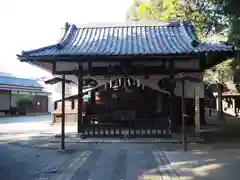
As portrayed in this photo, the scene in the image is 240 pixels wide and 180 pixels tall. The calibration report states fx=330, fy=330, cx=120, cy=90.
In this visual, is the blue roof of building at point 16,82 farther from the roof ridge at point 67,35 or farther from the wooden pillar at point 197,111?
the wooden pillar at point 197,111

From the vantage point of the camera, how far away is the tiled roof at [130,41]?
13719 millimetres

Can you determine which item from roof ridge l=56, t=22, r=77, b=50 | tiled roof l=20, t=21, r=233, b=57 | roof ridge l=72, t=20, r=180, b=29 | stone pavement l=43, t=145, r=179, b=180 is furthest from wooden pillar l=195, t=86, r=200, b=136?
roof ridge l=56, t=22, r=77, b=50

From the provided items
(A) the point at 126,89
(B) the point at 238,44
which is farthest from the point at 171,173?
(A) the point at 126,89

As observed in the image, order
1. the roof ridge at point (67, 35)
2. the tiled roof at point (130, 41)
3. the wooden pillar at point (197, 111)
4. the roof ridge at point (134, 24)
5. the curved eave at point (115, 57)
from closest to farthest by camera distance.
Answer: the curved eave at point (115, 57) → the wooden pillar at point (197, 111) → the tiled roof at point (130, 41) → the roof ridge at point (67, 35) → the roof ridge at point (134, 24)

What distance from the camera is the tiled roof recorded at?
1372cm

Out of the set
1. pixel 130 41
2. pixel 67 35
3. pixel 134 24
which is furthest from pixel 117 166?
pixel 134 24

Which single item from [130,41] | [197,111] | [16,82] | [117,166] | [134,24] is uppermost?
[134,24]

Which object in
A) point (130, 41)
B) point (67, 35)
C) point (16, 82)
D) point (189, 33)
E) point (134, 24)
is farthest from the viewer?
point (16, 82)

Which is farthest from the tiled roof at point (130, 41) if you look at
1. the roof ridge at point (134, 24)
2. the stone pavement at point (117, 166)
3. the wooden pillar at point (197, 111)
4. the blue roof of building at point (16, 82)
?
the blue roof of building at point (16, 82)

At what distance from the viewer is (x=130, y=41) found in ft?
52.1

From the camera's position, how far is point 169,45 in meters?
14.8

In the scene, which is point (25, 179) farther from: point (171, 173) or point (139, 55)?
point (139, 55)

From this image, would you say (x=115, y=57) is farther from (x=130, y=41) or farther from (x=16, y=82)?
(x=16, y=82)

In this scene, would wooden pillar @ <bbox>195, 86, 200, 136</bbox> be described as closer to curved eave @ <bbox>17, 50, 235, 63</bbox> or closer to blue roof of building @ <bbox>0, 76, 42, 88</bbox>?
curved eave @ <bbox>17, 50, 235, 63</bbox>
